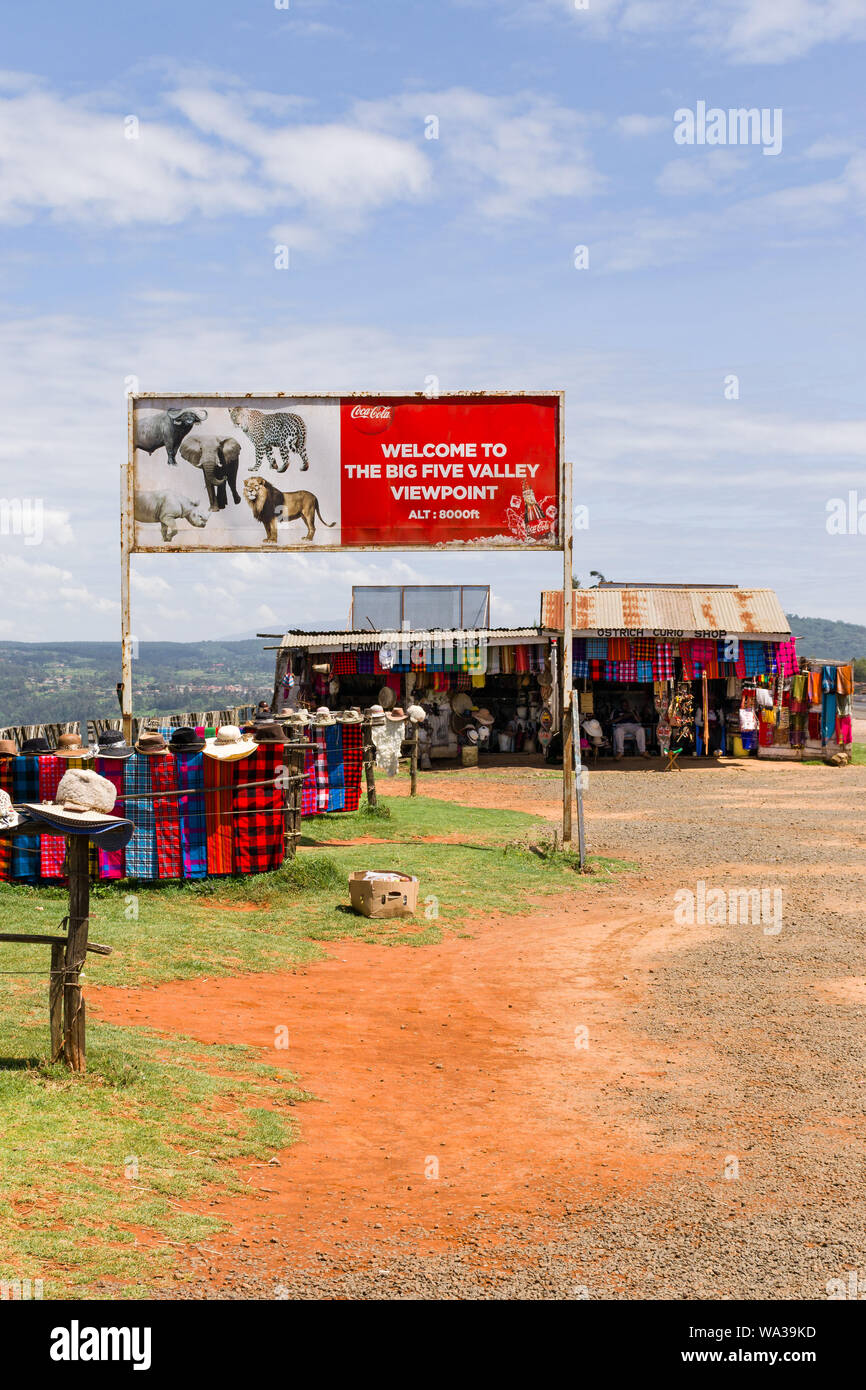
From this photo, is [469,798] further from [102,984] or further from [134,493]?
[102,984]

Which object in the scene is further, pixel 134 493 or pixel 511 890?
pixel 134 493

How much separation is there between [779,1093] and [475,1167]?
268 cm

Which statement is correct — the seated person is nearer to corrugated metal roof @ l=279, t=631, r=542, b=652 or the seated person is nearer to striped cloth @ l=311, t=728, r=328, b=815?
corrugated metal roof @ l=279, t=631, r=542, b=652

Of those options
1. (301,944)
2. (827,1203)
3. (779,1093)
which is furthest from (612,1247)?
(301,944)

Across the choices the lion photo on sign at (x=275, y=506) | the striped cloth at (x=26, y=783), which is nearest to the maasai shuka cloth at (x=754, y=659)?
the lion photo on sign at (x=275, y=506)

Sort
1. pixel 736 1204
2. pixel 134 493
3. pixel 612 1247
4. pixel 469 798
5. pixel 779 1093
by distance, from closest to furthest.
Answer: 1. pixel 612 1247
2. pixel 736 1204
3. pixel 779 1093
4. pixel 134 493
5. pixel 469 798

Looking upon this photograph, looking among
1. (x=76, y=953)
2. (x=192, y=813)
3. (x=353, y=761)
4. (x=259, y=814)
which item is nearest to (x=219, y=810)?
(x=192, y=813)

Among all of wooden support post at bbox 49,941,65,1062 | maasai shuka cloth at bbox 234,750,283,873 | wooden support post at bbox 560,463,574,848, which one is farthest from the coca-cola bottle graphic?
wooden support post at bbox 49,941,65,1062

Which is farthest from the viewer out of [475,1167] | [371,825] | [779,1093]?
[371,825]

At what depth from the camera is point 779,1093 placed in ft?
28.8

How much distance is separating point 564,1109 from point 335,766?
12116 mm

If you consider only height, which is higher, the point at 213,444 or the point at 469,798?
the point at 213,444

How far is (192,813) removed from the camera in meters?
14.6

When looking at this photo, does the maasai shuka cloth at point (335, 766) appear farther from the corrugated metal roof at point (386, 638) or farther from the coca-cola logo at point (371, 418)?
the corrugated metal roof at point (386, 638)
